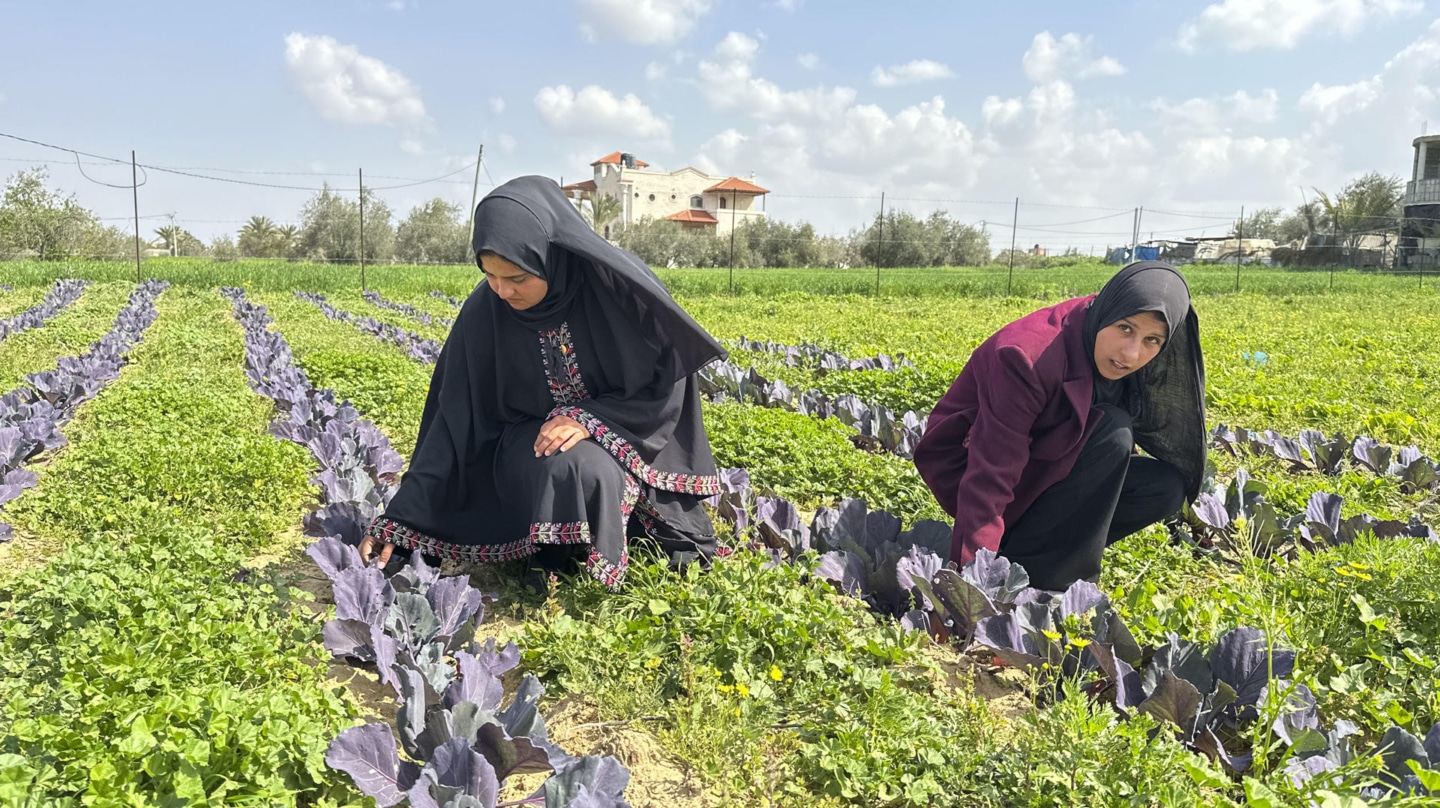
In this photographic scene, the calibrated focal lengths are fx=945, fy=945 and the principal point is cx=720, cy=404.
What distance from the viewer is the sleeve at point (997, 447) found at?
2.87 m

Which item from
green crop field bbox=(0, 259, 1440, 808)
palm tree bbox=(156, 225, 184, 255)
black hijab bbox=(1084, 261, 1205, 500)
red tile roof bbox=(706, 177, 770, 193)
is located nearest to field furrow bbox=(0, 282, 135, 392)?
green crop field bbox=(0, 259, 1440, 808)

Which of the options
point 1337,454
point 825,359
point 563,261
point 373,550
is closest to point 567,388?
point 563,261

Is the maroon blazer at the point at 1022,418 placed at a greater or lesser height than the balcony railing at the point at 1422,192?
lesser

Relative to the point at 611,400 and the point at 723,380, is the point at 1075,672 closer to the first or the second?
the point at 611,400

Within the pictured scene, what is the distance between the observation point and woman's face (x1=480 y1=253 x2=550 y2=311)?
286 cm

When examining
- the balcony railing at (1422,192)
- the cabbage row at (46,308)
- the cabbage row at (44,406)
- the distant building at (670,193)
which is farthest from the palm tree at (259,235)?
the balcony railing at (1422,192)

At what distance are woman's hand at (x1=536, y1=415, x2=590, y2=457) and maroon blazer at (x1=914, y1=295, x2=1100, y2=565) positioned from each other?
1222 millimetres

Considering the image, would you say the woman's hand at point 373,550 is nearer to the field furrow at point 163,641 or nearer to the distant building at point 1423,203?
the field furrow at point 163,641

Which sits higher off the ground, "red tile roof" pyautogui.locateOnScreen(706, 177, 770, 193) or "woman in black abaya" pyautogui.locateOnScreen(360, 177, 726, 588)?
"red tile roof" pyautogui.locateOnScreen(706, 177, 770, 193)

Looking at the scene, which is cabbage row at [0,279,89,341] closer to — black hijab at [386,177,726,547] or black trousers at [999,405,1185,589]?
black hijab at [386,177,726,547]

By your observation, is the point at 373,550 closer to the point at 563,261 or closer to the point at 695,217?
the point at 563,261

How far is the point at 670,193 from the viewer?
2343 inches

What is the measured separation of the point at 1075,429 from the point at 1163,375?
395mm

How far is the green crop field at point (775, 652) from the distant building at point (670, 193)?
51102 millimetres
